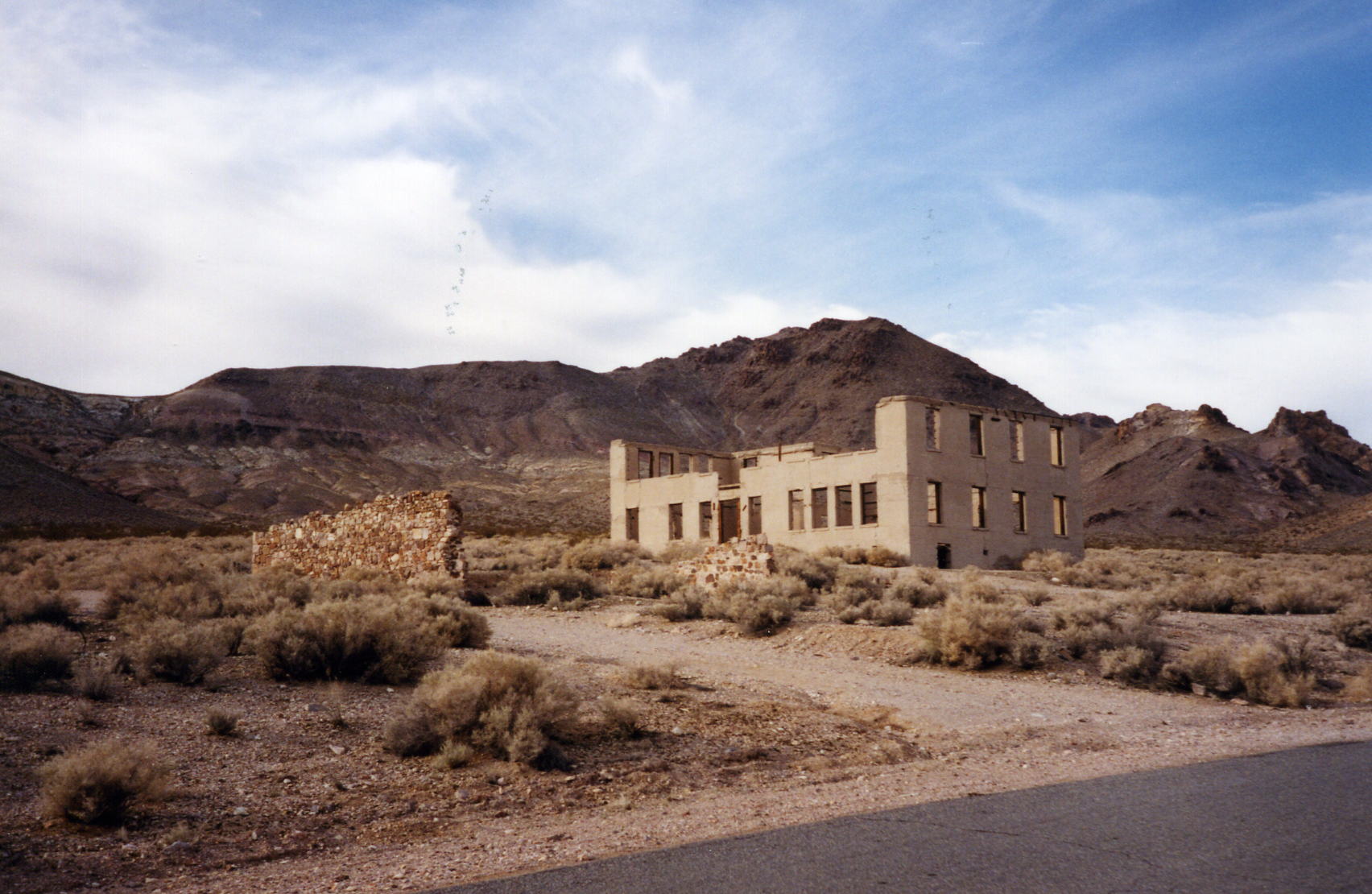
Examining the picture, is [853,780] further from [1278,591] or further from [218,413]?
[218,413]

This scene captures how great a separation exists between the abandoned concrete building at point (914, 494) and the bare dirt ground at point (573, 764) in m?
24.0

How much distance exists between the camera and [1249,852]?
17.8 feet

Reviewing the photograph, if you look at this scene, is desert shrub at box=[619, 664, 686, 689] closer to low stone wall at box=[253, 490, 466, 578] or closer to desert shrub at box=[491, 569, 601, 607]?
desert shrub at box=[491, 569, 601, 607]

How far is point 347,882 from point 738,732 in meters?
4.79

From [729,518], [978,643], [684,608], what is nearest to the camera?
[978,643]

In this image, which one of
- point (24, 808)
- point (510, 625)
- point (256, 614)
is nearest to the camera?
point (24, 808)

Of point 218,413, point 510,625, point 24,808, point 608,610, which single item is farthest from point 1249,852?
point 218,413

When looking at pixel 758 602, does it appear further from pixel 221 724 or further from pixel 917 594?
pixel 221 724

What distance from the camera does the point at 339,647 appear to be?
10.9 m

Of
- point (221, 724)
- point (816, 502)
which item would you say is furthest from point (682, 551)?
point (221, 724)

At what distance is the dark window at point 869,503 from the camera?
127ft

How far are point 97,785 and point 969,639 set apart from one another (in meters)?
10.8

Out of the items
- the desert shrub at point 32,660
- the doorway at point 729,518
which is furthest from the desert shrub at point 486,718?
the doorway at point 729,518

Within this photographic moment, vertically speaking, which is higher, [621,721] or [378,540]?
[378,540]
